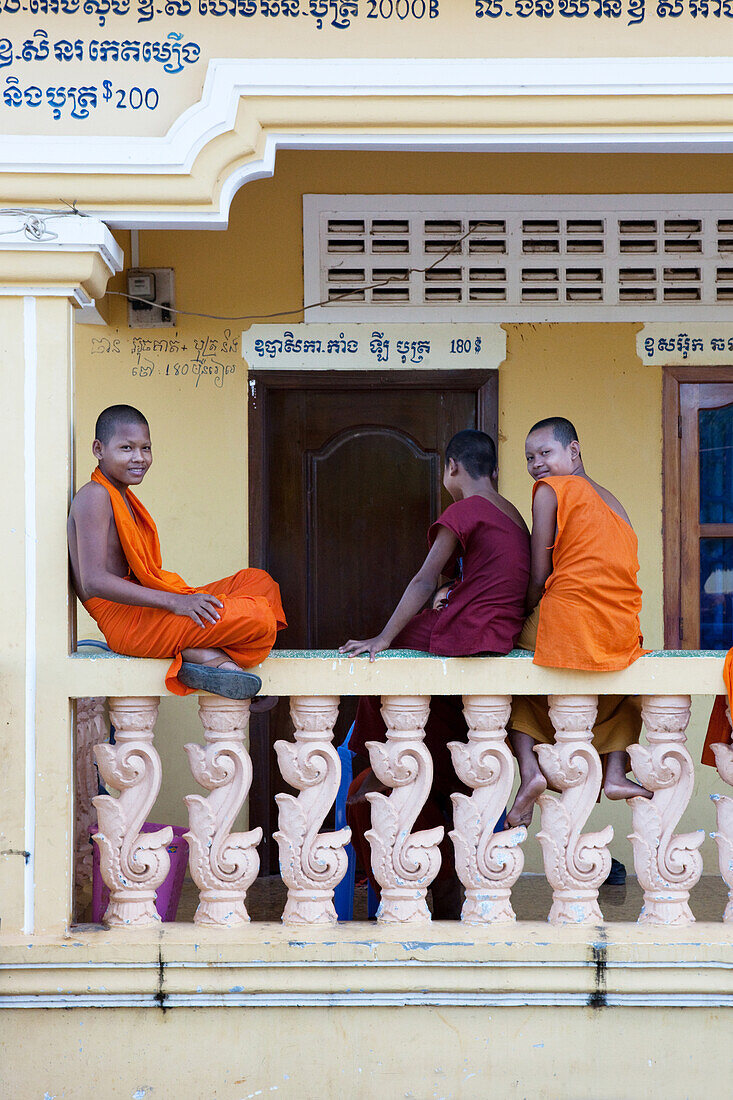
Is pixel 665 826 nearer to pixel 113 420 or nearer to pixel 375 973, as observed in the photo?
pixel 375 973

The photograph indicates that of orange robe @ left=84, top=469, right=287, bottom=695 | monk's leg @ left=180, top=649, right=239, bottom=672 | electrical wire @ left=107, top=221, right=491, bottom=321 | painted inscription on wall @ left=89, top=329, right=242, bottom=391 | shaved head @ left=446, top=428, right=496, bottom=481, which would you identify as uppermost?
electrical wire @ left=107, top=221, right=491, bottom=321

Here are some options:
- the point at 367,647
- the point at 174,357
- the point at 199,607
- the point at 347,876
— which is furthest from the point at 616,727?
the point at 174,357

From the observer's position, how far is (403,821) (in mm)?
3158

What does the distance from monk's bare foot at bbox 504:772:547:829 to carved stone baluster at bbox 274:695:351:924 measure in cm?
52

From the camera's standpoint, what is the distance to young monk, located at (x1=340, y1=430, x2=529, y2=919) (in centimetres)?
324

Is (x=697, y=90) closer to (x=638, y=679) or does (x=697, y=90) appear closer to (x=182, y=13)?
(x=182, y=13)

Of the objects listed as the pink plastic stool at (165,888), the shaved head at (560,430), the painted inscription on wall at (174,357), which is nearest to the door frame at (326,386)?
the painted inscription on wall at (174,357)

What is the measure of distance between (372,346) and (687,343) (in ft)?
4.76

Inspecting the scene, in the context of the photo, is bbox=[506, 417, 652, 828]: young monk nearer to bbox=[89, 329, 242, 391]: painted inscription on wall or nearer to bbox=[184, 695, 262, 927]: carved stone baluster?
bbox=[184, 695, 262, 927]: carved stone baluster

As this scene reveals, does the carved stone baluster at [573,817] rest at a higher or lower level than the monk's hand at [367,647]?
lower

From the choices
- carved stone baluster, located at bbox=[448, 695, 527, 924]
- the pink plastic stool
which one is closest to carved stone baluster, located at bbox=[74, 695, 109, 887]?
the pink plastic stool

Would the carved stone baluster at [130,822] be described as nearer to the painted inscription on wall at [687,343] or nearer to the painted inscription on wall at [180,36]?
the painted inscription on wall at [180,36]

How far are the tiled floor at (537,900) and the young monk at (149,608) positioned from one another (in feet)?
5.17

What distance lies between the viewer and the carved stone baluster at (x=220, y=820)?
3121 millimetres
